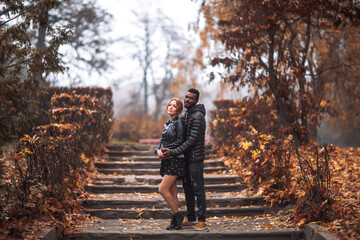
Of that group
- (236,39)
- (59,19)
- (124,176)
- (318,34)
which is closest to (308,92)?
(236,39)

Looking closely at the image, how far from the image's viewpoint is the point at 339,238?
455 cm

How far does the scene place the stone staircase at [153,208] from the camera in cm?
545

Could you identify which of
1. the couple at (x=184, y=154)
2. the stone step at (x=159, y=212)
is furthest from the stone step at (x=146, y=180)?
the couple at (x=184, y=154)

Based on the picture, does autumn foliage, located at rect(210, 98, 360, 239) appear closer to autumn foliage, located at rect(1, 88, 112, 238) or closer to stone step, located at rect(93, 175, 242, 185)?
stone step, located at rect(93, 175, 242, 185)

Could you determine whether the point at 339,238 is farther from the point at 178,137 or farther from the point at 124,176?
the point at 124,176

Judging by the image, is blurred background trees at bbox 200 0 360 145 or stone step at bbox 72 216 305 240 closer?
stone step at bbox 72 216 305 240

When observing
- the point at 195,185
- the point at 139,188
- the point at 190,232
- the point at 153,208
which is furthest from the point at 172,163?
the point at 139,188

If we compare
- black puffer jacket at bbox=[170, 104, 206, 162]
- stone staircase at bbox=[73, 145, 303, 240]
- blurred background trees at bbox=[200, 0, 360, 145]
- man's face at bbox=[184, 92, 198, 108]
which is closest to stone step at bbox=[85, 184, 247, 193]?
stone staircase at bbox=[73, 145, 303, 240]

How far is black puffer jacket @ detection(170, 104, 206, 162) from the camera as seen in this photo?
5.44 meters

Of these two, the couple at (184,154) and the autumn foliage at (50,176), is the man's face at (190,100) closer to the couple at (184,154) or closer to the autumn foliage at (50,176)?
the couple at (184,154)

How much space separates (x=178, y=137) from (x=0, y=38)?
272 centimetres

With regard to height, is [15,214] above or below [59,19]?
below

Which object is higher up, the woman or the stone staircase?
the woman

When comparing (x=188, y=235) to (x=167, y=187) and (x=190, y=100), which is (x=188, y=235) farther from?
(x=190, y=100)
